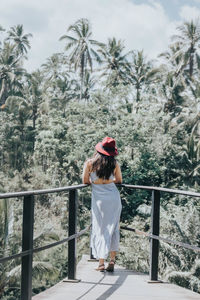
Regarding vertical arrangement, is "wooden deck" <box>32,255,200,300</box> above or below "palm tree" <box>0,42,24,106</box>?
below

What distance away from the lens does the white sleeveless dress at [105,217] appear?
5246mm

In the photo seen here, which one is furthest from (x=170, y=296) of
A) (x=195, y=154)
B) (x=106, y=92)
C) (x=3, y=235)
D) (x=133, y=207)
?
(x=195, y=154)

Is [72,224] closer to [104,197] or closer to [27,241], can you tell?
[104,197]

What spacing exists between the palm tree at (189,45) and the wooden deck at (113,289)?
106 ft

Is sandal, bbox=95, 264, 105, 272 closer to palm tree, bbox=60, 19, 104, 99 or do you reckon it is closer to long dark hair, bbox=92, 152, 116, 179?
long dark hair, bbox=92, 152, 116, 179

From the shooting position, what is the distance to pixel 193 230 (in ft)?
60.7

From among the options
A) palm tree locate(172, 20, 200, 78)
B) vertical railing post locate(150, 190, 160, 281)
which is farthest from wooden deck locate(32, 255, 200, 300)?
palm tree locate(172, 20, 200, 78)

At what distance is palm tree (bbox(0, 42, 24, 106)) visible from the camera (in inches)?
1821

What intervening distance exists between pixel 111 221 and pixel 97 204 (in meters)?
0.26

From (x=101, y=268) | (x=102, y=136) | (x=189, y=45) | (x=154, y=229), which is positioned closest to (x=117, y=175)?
(x=154, y=229)

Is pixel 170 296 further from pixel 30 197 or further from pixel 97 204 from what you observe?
pixel 30 197

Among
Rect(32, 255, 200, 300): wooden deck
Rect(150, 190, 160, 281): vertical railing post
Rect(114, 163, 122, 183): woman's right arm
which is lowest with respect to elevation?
Rect(32, 255, 200, 300): wooden deck

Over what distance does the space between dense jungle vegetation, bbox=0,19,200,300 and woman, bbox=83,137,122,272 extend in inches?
375

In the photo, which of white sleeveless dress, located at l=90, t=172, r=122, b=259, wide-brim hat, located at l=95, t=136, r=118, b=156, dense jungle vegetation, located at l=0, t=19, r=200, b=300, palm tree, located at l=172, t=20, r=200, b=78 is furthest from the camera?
palm tree, located at l=172, t=20, r=200, b=78
